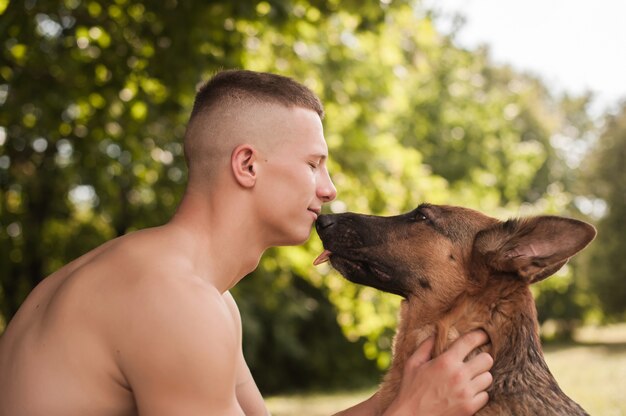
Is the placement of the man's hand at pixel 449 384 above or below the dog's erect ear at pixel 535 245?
below

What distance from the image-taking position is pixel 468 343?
3648mm

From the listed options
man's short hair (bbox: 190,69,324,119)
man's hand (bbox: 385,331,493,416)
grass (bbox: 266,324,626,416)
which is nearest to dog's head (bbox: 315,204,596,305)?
man's hand (bbox: 385,331,493,416)

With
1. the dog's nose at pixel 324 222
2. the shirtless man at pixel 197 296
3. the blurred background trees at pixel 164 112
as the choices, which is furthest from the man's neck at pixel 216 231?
the blurred background trees at pixel 164 112

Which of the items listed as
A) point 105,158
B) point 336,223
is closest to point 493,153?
point 105,158

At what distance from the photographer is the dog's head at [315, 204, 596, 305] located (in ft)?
12.8

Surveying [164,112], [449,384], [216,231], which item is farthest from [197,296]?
[164,112]

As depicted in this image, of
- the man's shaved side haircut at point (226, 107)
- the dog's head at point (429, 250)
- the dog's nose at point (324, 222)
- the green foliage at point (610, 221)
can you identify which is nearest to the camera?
the man's shaved side haircut at point (226, 107)

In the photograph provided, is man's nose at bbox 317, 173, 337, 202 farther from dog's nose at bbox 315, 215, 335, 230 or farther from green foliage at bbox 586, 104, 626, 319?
green foliage at bbox 586, 104, 626, 319

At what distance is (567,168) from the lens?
164ft

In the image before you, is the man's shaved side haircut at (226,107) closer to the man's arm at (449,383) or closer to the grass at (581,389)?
the man's arm at (449,383)

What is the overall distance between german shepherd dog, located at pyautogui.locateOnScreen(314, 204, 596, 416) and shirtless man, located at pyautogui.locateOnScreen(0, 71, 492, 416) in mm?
155

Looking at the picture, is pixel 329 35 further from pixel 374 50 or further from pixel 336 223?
pixel 336 223

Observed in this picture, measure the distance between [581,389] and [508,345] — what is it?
16571 millimetres

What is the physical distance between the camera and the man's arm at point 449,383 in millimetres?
3357
